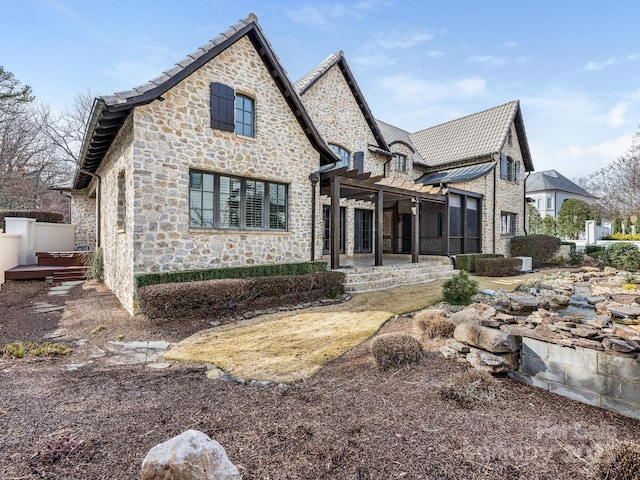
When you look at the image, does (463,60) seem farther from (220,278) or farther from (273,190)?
(220,278)

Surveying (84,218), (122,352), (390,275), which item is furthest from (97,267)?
(390,275)

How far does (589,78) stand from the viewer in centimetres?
1084

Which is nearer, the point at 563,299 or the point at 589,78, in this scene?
the point at 563,299

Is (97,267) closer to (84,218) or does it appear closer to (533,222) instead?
(84,218)

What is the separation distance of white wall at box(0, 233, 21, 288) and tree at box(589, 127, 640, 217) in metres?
36.1

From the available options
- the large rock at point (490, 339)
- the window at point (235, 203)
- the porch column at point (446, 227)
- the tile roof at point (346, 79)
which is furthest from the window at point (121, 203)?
the porch column at point (446, 227)

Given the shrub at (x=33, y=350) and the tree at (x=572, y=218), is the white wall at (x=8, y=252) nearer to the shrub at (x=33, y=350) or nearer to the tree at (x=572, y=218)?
the shrub at (x=33, y=350)

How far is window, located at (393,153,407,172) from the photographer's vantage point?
701 inches

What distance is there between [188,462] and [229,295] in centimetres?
566

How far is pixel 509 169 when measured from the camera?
1973cm

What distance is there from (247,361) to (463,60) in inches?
445

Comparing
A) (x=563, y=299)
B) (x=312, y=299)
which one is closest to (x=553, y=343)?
(x=563, y=299)

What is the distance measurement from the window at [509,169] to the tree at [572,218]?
16.7 meters

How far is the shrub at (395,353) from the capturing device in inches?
170
